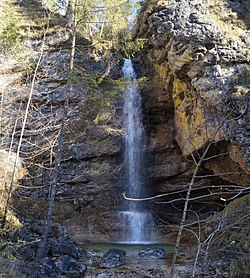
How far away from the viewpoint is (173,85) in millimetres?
12961

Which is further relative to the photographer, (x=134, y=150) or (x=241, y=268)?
(x=134, y=150)

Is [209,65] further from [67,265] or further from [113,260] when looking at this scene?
[67,265]

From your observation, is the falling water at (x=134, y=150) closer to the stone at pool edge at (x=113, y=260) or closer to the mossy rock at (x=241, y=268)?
the stone at pool edge at (x=113, y=260)

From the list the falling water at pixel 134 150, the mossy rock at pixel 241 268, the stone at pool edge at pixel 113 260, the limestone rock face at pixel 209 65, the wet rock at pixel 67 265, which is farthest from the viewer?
the falling water at pixel 134 150

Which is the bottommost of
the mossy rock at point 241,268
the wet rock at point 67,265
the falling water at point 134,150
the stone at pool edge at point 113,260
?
the falling water at point 134,150

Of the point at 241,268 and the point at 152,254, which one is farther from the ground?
the point at 241,268

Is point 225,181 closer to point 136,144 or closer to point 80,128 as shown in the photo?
point 136,144

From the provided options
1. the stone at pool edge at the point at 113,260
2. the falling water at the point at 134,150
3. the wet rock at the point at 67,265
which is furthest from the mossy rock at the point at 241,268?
the falling water at the point at 134,150

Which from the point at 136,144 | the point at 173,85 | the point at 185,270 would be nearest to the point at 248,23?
the point at 173,85

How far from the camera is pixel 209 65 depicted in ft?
35.5

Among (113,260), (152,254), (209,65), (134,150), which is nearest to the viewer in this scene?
(113,260)

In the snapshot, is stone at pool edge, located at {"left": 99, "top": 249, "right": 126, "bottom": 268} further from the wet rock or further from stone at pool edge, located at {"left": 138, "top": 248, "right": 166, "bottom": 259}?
stone at pool edge, located at {"left": 138, "top": 248, "right": 166, "bottom": 259}

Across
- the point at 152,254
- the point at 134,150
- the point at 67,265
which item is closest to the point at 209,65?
the point at 134,150

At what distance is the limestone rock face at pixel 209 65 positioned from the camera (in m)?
10.4
